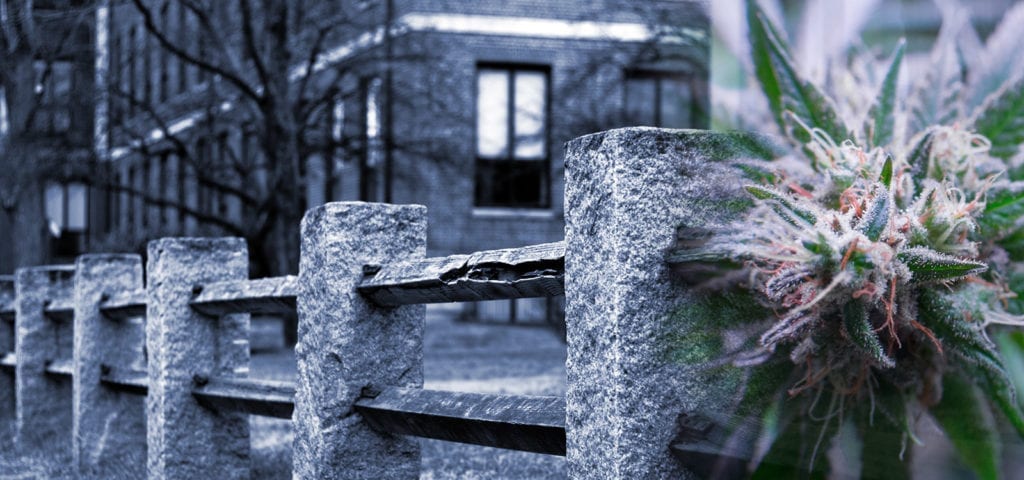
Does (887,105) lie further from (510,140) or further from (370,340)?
(510,140)

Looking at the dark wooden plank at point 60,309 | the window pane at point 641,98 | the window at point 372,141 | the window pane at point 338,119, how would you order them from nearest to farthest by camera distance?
the dark wooden plank at point 60,309 < the window pane at point 338,119 < the window at point 372,141 < the window pane at point 641,98

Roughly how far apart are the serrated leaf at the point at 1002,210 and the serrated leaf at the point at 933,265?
122mm

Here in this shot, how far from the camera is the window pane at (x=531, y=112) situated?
774 inches

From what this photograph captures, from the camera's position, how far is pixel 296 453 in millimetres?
3793

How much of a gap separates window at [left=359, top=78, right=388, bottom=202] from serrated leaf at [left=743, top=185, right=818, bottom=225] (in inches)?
541

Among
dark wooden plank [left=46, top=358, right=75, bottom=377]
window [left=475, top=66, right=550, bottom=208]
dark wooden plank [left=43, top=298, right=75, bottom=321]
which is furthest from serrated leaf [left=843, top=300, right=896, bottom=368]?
window [left=475, top=66, right=550, bottom=208]

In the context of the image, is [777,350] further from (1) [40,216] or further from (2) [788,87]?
(1) [40,216]

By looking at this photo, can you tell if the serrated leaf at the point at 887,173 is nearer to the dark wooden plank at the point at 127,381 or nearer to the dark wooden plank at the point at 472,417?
the dark wooden plank at the point at 472,417

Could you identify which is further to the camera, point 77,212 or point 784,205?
point 77,212

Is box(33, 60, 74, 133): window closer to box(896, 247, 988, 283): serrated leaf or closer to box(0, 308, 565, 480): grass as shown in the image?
box(0, 308, 565, 480): grass

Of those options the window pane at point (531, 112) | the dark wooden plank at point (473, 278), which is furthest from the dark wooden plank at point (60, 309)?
the window pane at point (531, 112)

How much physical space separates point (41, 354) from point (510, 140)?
43.4 ft

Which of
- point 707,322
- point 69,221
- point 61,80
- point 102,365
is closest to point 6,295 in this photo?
point 102,365

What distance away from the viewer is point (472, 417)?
2.79 meters
